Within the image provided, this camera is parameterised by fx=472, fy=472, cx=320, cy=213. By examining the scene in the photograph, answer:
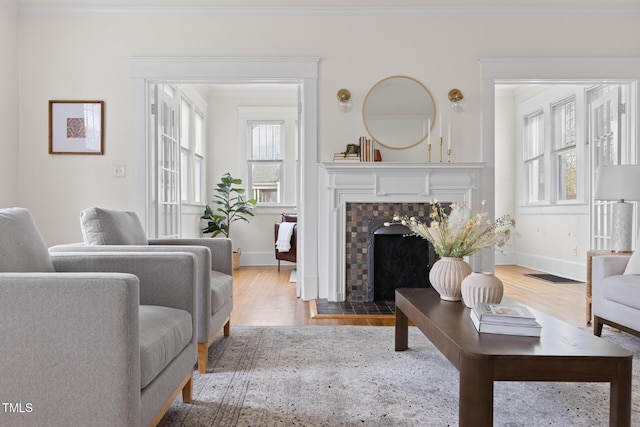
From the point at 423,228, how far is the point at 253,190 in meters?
4.82

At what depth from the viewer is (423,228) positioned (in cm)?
243

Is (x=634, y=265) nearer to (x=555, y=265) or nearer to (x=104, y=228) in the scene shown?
(x=104, y=228)

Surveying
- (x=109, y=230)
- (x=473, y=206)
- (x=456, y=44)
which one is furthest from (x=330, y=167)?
(x=109, y=230)

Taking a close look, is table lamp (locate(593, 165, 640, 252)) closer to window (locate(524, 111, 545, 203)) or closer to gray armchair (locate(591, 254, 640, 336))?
gray armchair (locate(591, 254, 640, 336))

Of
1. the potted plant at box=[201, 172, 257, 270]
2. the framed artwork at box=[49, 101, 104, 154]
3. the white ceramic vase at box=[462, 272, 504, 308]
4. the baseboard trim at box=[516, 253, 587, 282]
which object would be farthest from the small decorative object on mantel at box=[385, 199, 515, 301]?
the potted plant at box=[201, 172, 257, 270]

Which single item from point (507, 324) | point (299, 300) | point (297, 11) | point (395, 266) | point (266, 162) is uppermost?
point (297, 11)

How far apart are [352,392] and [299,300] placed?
86.6 inches

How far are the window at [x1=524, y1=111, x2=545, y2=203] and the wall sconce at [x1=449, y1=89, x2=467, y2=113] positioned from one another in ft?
9.47

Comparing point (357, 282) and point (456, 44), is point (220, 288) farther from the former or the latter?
point (456, 44)

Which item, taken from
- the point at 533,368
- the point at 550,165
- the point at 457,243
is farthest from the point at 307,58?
the point at 550,165

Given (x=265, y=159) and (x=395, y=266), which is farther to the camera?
(x=265, y=159)

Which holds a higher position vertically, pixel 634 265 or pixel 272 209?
pixel 272 209

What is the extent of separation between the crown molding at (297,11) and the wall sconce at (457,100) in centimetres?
69

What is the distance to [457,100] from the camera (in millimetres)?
4137
